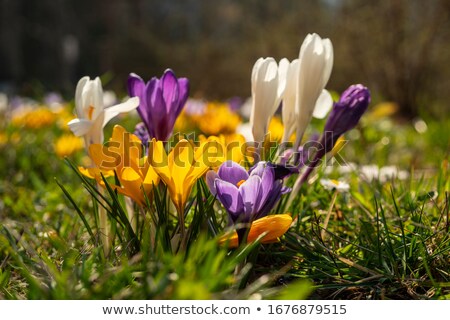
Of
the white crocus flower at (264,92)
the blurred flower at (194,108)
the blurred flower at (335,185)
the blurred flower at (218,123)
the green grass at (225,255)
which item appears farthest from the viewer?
the blurred flower at (194,108)

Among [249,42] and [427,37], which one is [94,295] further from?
[249,42]

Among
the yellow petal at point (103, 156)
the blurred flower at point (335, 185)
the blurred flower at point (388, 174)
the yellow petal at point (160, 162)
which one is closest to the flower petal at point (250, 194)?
the yellow petal at point (160, 162)

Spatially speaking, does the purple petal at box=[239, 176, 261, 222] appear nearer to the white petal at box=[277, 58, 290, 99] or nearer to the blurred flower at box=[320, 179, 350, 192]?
the white petal at box=[277, 58, 290, 99]

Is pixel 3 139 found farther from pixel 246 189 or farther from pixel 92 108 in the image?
pixel 246 189

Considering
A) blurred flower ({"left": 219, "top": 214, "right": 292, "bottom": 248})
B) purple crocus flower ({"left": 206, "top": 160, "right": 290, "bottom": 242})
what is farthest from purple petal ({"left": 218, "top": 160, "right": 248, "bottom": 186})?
blurred flower ({"left": 219, "top": 214, "right": 292, "bottom": 248})

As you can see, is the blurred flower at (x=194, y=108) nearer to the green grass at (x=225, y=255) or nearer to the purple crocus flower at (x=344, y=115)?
the green grass at (x=225, y=255)

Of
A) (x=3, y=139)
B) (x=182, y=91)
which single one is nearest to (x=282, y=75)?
(x=182, y=91)
